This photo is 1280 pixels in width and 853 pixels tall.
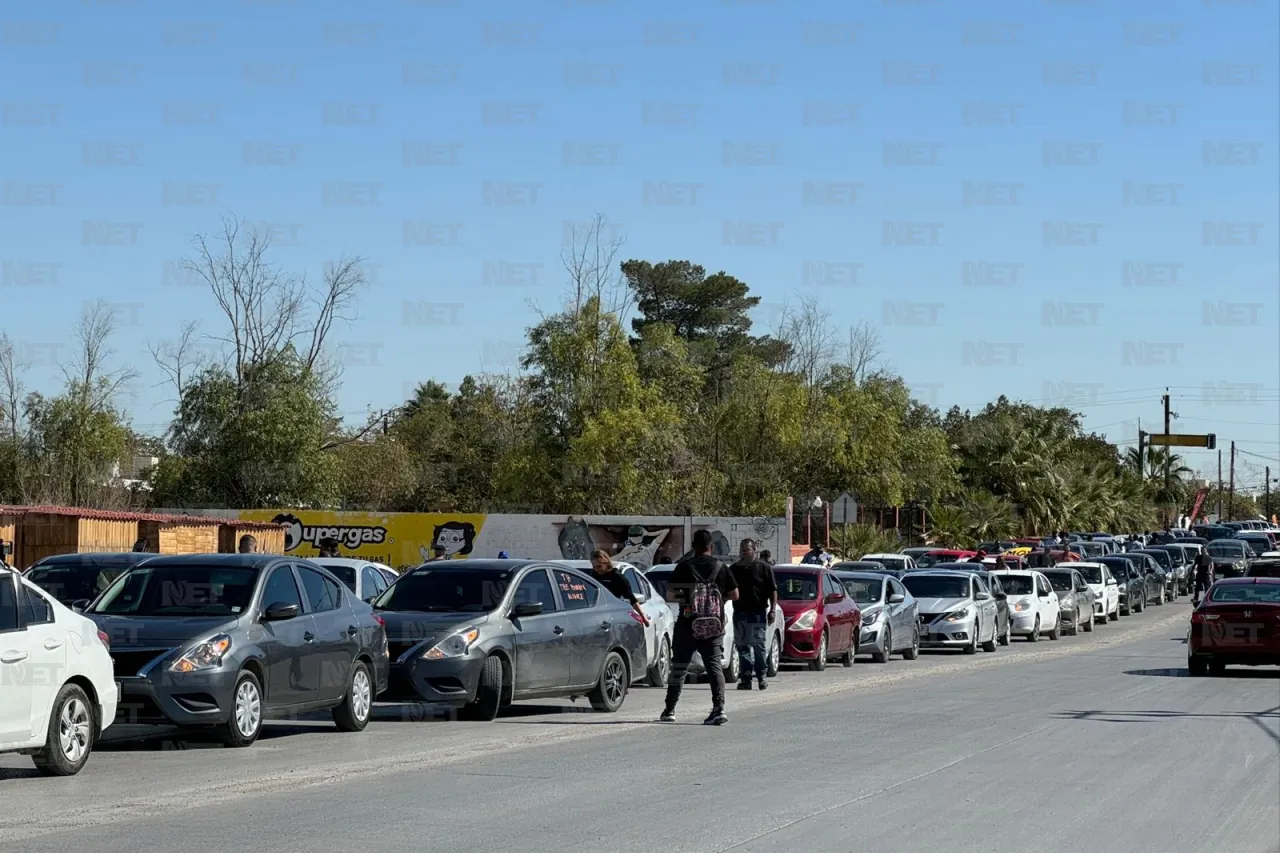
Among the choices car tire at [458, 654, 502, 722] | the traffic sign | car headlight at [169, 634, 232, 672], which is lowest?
car tire at [458, 654, 502, 722]

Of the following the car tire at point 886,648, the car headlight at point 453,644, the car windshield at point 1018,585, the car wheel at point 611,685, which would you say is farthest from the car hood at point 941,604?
the car headlight at point 453,644

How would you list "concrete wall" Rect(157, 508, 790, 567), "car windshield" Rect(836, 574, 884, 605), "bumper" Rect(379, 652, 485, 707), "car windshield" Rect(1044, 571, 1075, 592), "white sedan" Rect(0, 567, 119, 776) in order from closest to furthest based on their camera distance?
"white sedan" Rect(0, 567, 119, 776), "bumper" Rect(379, 652, 485, 707), "car windshield" Rect(836, 574, 884, 605), "car windshield" Rect(1044, 571, 1075, 592), "concrete wall" Rect(157, 508, 790, 567)

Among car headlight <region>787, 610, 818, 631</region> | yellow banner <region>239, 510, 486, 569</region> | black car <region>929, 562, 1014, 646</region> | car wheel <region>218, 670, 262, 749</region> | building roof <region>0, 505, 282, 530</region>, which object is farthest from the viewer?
yellow banner <region>239, 510, 486, 569</region>

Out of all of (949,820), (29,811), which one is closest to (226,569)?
(29,811)

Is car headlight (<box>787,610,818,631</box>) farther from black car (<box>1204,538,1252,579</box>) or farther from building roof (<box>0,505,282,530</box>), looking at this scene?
black car (<box>1204,538,1252,579</box>)

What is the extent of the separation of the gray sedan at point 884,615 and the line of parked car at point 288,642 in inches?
217

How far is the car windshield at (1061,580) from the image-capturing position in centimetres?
4069

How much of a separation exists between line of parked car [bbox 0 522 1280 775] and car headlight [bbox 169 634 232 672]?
11 mm

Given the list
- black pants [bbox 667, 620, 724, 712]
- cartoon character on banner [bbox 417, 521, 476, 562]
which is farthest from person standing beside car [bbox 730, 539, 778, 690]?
cartoon character on banner [bbox 417, 521, 476, 562]

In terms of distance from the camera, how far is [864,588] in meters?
29.7

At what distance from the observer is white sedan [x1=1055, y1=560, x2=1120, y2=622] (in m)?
43.7

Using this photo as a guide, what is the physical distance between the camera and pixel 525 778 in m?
12.4

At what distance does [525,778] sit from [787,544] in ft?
117

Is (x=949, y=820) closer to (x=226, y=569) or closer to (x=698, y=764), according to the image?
(x=698, y=764)
